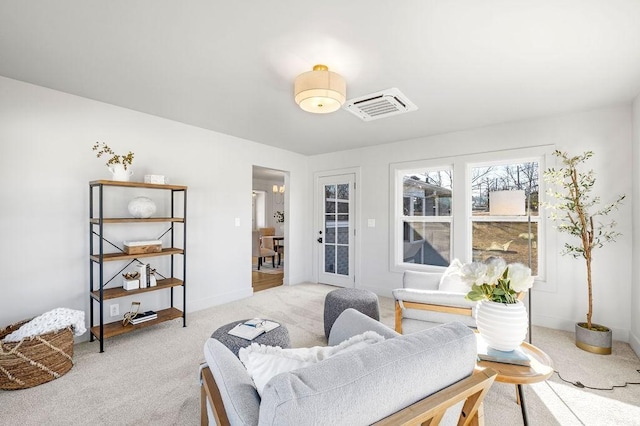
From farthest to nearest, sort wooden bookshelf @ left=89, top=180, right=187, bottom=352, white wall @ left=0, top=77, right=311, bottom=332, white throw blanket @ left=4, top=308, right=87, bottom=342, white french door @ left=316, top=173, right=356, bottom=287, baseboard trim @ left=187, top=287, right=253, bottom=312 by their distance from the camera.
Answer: white french door @ left=316, top=173, right=356, bottom=287, baseboard trim @ left=187, top=287, right=253, bottom=312, wooden bookshelf @ left=89, top=180, right=187, bottom=352, white wall @ left=0, top=77, right=311, bottom=332, white throw blanket @ left=4, top=308, right=87, bottom=342

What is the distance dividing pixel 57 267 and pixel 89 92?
1.71 m

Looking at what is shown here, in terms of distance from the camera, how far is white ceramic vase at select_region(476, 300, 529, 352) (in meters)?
1.52

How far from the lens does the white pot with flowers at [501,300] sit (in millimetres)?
1515

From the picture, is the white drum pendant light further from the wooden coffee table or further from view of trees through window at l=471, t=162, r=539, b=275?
view of trees through window at l=471, t=162, r=539, b=275

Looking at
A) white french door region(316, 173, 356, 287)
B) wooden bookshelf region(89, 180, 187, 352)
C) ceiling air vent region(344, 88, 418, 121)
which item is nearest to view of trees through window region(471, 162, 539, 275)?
ceiling air vent region(344, 88, 418, 121)

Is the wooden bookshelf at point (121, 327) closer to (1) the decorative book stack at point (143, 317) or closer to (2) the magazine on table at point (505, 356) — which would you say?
(1) the decorative book stack at point (143, 317)

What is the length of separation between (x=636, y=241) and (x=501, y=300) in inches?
97.6

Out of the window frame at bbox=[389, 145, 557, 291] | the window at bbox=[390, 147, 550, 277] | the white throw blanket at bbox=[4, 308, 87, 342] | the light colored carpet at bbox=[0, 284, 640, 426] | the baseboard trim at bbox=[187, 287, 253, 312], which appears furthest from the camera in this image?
the baseboard trim at bbox=[187, 287, 253, 312]

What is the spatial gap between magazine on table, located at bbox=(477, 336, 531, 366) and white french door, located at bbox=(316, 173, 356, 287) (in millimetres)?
3497

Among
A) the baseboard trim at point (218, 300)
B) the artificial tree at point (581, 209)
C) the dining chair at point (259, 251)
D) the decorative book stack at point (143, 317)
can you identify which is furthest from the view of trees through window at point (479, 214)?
the dining chair at point (259, 251)

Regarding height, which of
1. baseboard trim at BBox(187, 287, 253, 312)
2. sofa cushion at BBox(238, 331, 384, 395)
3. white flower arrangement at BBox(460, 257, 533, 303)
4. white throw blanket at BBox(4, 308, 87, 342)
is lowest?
baseboard trim at BBox(187, 287, 253, 312)

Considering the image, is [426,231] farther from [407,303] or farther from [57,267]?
[57,267]

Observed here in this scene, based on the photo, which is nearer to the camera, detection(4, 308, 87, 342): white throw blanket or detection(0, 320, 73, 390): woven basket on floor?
detection(0, 320, 73, 390): woven basket on floor

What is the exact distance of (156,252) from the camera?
10.4 feet
